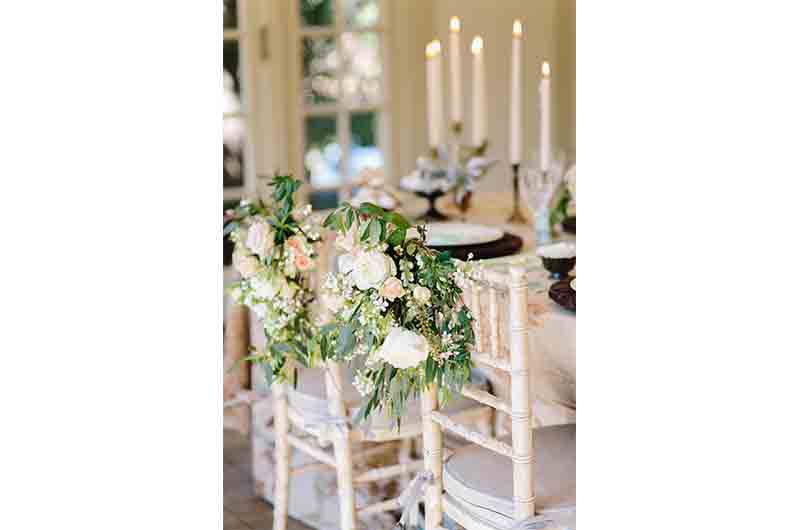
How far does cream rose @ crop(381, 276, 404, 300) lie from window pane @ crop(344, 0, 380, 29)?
2728 mm

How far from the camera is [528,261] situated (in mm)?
2961

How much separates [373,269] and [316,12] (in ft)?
8.74

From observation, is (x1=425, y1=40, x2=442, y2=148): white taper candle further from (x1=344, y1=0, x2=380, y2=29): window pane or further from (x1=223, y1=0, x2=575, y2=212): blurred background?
(x1=344, y1=0, x2=380, y2=29): window pane

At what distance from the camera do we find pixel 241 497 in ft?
11.7

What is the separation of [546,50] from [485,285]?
9.97ft

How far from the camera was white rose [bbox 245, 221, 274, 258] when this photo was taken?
272 cm

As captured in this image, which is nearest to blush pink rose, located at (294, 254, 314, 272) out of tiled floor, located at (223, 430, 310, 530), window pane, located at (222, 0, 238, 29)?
tiled floor, located at (223, 430, 310, 530)

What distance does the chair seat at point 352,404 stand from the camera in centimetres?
281

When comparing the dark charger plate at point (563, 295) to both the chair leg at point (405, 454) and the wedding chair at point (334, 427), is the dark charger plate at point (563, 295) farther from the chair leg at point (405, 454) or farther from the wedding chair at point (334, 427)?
the chair leg at point (405, 454)

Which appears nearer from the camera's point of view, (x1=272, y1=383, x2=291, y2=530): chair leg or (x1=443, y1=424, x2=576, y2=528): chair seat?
(x1=443, y1=424, x2=576, y2=528): chair seat

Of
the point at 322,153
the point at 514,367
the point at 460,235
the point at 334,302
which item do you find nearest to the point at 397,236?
the point at 334,302
